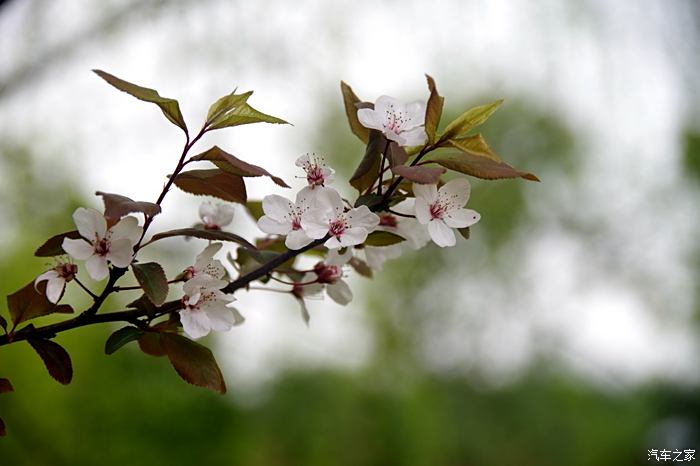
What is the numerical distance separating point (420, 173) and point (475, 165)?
4cm

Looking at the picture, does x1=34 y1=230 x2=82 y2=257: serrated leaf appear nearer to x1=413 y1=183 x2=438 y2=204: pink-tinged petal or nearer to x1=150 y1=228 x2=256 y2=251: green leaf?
x1=150 y1=228 x2=256 y2=251: green leaf

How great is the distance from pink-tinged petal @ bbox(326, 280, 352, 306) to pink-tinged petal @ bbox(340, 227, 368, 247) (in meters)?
0.12

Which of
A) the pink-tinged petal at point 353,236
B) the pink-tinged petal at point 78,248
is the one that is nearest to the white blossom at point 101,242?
the pink-tinged petal at point 78,248

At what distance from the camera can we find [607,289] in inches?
228

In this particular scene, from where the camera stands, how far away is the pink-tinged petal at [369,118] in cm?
43

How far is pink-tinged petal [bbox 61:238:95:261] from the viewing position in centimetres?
38

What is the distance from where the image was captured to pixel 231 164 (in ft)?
1.37

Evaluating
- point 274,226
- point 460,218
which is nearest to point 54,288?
point 274,226

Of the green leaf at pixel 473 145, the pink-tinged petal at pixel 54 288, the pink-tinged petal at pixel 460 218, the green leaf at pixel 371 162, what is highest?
the green leaf at pixel 473 145

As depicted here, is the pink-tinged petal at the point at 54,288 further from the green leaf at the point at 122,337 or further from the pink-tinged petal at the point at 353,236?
the pink-tinged petal at the point at 353,236

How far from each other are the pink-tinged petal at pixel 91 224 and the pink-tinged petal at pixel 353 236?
5.0 inches

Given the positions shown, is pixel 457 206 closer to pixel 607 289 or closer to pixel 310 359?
pixel 310 359

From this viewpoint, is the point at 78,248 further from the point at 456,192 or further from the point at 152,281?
the point at 456,192

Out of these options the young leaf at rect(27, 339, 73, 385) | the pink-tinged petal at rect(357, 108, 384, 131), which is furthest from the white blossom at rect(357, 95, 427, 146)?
the young leaf at rect(27, 339, 73, 385)
